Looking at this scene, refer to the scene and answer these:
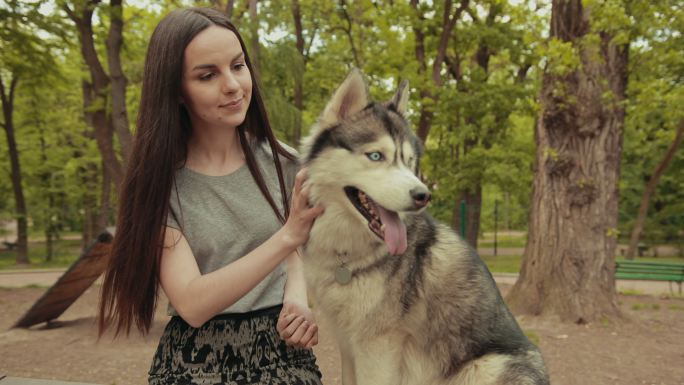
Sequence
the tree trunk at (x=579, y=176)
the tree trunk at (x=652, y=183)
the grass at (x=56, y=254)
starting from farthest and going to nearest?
the grass at (x=56, y=254)
the tree trunk at (x=652, y=183)
the tree trunk at (x=579, y=176)

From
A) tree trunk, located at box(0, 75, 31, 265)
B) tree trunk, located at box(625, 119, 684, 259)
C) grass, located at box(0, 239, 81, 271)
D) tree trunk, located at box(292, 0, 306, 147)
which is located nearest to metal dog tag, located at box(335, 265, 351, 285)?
tree trunk, located at box(292, 0, 306, 147)

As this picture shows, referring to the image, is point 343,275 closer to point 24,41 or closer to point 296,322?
point 296,322

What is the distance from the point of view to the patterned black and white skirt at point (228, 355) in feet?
8.20

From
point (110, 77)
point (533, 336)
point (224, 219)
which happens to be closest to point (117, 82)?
point (110, 77)

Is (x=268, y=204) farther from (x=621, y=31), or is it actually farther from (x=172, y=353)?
(x=621, y=31)

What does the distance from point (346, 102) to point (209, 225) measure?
3.13 ft

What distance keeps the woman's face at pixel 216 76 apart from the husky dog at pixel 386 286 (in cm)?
53

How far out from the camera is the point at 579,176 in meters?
7.73

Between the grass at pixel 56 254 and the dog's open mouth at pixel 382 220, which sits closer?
the dog's open mouth at pixel 382 220

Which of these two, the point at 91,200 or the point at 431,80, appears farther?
the point at 91,200

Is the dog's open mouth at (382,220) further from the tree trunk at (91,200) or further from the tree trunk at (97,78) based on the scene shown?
the tree trunk at (91,200)

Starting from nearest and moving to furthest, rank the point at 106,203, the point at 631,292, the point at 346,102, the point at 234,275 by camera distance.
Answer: the point at 234,275, the point at 346,102, the point at 631,292, the point at 106,203

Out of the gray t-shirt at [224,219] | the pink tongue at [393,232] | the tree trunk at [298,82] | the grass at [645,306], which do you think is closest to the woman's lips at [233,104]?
the gray t-shirt at [224,219]

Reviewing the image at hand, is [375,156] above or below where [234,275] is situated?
above
